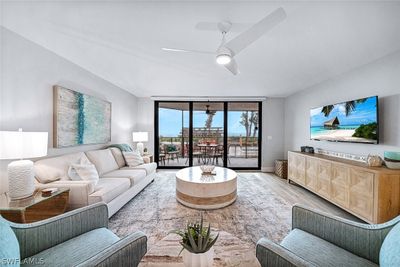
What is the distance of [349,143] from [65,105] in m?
4.84

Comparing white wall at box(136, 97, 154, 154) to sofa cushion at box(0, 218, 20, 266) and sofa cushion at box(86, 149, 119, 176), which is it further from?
sofa cushion at box(0, 218, 20, 266)

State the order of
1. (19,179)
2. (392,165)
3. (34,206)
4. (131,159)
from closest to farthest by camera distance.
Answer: (34,206) → (19,179) → (392,165) → (131,159)

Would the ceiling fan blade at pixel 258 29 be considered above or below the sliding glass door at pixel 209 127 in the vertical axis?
above

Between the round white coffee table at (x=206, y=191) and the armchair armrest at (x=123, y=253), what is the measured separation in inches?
66.7

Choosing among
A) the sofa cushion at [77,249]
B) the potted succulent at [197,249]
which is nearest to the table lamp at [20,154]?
the sofa cushion at [77,249]

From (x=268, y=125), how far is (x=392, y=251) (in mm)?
5044

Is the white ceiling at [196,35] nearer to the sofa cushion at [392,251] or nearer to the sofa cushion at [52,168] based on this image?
the sofa cushion at [52,168]

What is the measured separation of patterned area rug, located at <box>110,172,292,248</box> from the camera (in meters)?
2.25

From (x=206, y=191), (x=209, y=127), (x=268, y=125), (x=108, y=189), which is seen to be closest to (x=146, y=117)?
(x=209, y=127)

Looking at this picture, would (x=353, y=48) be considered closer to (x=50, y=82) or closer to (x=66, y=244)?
(x=66, y=244)

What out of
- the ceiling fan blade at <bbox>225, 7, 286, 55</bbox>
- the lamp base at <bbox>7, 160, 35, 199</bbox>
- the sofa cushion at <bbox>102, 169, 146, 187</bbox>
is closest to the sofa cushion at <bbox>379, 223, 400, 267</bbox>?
the ceiling fan blade at <bbox>225, 7, 286, 55</bbox>

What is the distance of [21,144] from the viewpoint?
1.72m

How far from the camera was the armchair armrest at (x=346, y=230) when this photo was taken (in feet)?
3.84

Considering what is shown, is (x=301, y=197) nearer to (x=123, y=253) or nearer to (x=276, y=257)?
(x=276, y=257)
